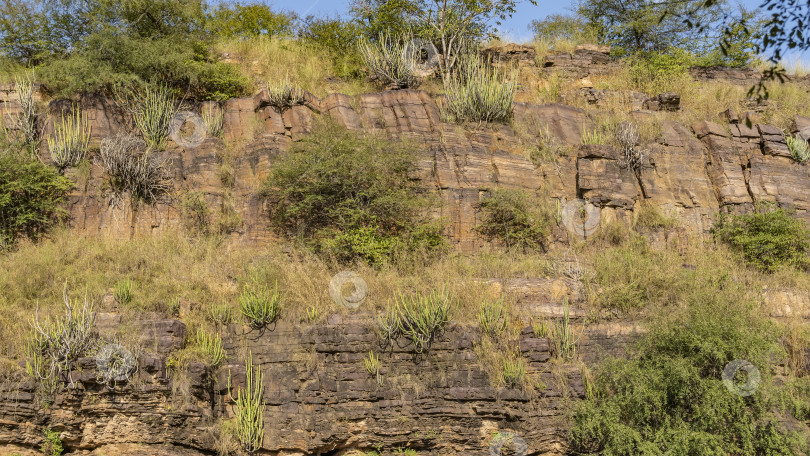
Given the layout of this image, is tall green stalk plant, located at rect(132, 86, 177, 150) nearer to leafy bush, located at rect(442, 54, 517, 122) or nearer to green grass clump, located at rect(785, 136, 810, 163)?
leafy bush, located at rect(442, 54, 517, 122)

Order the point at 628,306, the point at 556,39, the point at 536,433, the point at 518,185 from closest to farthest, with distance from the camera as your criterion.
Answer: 1. the point at 536,433
2. the point at 628,306
3. the point at 518,185
4. the point at 556,39

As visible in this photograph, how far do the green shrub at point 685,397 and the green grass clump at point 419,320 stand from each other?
2547 mm

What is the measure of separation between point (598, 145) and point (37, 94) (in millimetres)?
12454

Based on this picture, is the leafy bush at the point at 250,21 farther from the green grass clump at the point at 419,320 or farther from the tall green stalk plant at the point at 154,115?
the green grass clump at the point at 419,320

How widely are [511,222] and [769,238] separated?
205 inches

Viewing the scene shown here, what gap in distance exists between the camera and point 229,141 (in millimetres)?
17172

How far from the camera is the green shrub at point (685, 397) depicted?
11.3 m

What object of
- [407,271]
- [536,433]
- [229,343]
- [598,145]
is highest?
[598,145]

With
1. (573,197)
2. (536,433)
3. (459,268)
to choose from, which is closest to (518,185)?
(573,197)

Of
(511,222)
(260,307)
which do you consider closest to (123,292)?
(260,307)

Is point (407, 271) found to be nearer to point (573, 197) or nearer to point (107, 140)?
point (573, 197)

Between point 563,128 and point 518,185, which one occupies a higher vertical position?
point 563,128

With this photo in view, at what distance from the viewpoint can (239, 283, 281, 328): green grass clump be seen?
41.9 feet

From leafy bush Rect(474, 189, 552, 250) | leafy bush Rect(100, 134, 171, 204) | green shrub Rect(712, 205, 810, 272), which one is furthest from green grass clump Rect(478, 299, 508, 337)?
leafy bush Rect(100, 134, 171, 204)
